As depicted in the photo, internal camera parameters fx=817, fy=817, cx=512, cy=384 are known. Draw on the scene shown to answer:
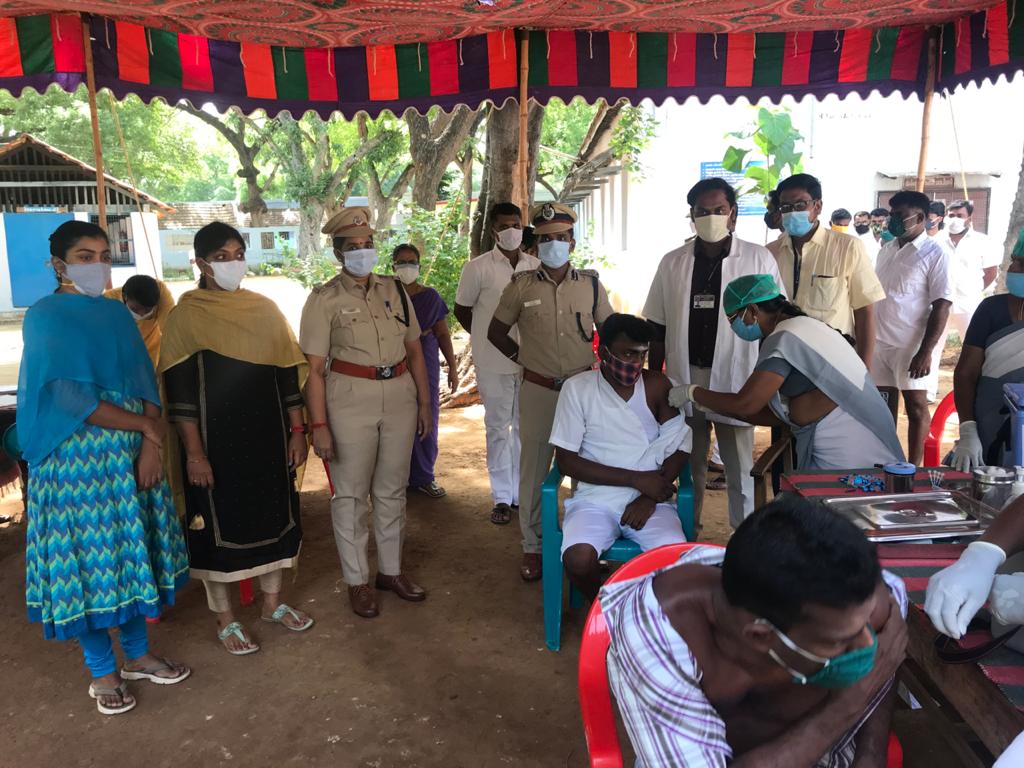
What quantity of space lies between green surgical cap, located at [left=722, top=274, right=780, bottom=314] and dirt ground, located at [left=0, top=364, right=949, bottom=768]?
155 centimetres

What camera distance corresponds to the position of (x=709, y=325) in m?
4.01

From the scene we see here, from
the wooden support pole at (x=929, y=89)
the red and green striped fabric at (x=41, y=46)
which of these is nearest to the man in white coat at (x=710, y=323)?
the wooden support pole at (x=929, y=89)

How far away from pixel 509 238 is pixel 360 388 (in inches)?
68.0

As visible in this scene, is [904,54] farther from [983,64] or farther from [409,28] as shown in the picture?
[409,28]

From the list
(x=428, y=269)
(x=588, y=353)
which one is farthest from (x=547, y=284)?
(x=428, y=269)

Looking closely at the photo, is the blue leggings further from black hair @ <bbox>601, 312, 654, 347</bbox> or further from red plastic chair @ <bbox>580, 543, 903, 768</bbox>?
black hair @ <bbox>601, 312, 654, 347</bbox>

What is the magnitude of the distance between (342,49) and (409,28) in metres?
0.75

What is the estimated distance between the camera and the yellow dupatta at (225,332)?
3.21 metres

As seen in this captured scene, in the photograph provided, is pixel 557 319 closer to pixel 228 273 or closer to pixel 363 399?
pixel 363 399

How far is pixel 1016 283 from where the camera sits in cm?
293

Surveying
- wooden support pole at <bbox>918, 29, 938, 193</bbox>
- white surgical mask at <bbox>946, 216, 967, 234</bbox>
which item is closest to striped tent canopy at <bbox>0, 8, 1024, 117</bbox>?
wooden support pole at <bbox>918, 29, 938, 193</bbox>

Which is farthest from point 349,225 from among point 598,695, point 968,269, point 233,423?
point 968,269

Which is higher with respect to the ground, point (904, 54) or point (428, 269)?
point (904, 54)

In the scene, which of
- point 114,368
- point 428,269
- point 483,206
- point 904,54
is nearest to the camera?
point 114,368
